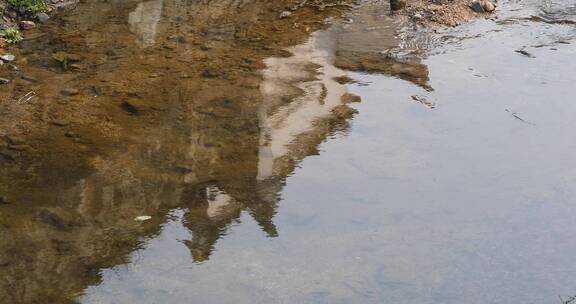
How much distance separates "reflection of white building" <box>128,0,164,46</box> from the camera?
7.93 m

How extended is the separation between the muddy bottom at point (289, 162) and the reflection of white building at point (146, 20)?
6 centimetres

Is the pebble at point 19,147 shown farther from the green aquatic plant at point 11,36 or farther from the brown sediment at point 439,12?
the brown sediment at point 439,12

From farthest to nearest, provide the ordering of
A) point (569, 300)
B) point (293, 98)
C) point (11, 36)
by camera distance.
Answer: point (11, 36)
point (293, 98)
point (569, 300)

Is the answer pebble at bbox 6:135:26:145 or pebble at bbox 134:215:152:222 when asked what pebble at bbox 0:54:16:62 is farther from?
pebble at bbox 134:215:152:222

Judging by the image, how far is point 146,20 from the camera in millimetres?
8359

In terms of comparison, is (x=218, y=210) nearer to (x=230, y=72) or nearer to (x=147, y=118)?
(x=147, y=118)

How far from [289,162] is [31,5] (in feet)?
15.5

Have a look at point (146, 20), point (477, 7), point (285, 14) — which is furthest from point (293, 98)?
point (477, 7)

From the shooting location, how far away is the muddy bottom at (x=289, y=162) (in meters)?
4.10

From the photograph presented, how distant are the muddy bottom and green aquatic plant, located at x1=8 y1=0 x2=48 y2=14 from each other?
1.58ft

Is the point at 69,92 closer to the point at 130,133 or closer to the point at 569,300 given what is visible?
the point at 130,133

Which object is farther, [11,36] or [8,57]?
[11,36]

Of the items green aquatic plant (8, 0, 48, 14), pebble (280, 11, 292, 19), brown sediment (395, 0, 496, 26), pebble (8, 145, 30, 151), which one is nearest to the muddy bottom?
pebble (8, 145, 30, 151)

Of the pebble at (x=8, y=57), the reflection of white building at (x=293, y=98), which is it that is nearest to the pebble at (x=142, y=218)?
the reflection of white building at (x=293, y=98)
